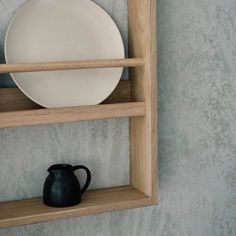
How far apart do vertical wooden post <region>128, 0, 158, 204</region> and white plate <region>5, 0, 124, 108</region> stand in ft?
0.22

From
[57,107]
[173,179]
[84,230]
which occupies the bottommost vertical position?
[84,230]

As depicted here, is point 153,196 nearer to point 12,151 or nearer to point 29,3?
point 12,151

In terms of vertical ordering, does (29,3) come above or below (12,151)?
above

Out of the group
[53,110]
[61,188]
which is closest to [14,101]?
[53,110]

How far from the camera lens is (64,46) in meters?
1.54

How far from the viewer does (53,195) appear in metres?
1.49

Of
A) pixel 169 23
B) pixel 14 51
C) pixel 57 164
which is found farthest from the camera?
pixel 169 23

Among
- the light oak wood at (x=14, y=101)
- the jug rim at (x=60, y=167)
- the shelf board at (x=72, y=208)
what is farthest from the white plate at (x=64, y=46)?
the shelf board at (x=72, y=208)

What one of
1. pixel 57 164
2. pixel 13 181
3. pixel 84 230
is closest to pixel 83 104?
pixel 57 164

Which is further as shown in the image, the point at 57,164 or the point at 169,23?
the point at 169,23

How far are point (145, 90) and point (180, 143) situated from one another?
33 centimetres

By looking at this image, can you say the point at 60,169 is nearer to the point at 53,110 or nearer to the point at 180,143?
the point at 53,110

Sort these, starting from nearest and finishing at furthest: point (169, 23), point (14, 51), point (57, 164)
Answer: point (14, 51)
point (57, 164)
point (169, 23)

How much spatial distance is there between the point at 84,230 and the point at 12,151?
0.35 metres
